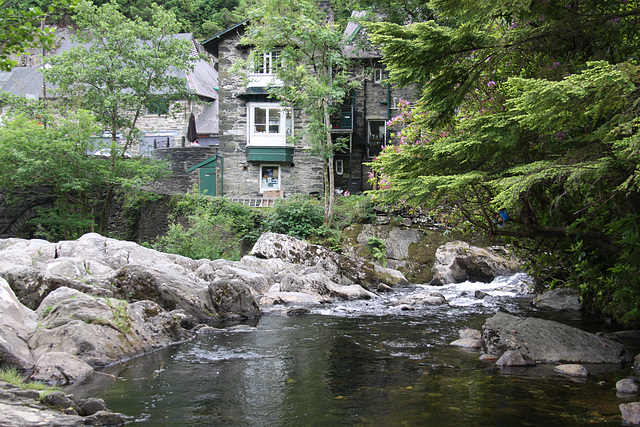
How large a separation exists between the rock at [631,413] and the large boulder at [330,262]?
12.9 m

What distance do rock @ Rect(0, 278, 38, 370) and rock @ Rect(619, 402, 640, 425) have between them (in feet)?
24.8

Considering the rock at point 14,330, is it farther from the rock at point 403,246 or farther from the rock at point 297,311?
the rock at point 403,246

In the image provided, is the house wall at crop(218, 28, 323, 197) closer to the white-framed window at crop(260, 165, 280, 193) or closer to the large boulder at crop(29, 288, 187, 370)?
the white-framed window at crop(260, 165, 280, 193)

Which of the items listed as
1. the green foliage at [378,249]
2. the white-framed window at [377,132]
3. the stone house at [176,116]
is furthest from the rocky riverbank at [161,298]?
the stone house at [176,116]

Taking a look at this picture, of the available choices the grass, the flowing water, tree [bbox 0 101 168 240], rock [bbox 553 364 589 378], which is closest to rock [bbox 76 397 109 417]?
the flowing water

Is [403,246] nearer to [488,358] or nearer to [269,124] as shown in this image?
[269,124]

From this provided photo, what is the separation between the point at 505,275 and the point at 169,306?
13376mm

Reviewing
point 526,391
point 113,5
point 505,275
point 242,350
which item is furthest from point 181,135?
point 526,391

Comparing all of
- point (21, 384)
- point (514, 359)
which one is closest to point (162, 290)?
point (21, 384)

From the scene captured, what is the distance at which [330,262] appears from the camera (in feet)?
63.0

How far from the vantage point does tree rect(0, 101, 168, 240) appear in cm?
2266

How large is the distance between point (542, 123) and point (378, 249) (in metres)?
16.9

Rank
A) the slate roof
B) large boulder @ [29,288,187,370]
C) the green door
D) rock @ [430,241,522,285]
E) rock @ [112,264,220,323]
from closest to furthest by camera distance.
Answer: large boulder @ [29,288,187,370] → rock @ [112,264,220,323] → rock @ [430,241,522,285] → the green door → the slate roof

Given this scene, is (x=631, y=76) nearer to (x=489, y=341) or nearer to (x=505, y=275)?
(x=489, y=341)
